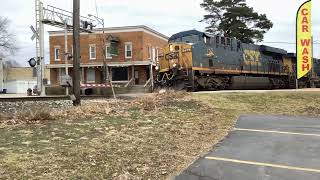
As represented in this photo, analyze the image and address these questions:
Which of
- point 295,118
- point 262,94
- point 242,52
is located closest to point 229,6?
point 242,52

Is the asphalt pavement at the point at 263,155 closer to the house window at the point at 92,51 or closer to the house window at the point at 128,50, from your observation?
the house window at the point at 128,50

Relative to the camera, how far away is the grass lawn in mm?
7988

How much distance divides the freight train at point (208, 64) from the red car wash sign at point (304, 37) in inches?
206

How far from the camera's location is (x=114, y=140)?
1041 centimetres

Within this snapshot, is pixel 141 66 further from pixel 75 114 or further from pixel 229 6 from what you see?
pixel 75 114

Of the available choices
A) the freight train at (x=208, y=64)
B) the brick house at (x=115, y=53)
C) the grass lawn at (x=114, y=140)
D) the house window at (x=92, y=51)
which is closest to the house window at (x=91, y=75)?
the brick house at (x=115, y=53)

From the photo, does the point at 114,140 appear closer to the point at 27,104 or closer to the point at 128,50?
the point at 27,104

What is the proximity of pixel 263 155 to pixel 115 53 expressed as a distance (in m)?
49.7

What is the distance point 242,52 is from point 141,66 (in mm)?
25704

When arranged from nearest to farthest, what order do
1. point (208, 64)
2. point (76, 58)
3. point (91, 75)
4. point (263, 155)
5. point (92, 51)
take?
point (263, 155), point (76, 58), point (208, 64), point (92, 51), point (91, 75)

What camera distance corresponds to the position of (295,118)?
16625 mm

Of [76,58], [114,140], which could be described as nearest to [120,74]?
[76,58]

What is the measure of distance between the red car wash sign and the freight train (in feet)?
17.1

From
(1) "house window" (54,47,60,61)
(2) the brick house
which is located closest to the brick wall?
(2) the brick house
